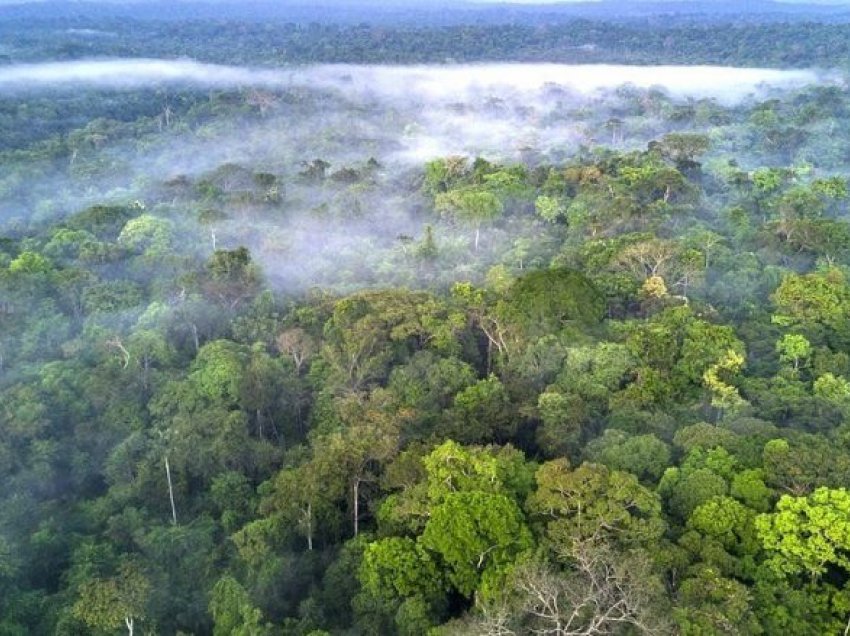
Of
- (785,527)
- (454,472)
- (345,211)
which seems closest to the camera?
(785,527)

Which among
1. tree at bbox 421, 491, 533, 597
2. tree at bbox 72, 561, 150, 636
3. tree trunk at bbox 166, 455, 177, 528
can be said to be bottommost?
tree trunk at bbox 166, 455, 177, 528

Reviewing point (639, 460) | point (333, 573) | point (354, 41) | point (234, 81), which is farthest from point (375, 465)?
point (354, 41)

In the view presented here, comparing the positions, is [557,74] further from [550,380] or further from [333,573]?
[333,573]

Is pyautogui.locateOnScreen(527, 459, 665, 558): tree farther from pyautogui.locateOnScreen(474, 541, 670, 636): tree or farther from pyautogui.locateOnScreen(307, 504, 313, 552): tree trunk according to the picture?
pyautogui.locateOnScreen(307, 504, 313, 552): tree trunk

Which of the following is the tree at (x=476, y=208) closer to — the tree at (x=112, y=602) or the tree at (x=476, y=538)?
the tree at (x=476, y=538)

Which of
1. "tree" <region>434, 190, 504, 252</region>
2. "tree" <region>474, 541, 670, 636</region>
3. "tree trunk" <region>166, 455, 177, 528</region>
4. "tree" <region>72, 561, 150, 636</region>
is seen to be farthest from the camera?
"tree" <region>434, 190, 504, 252</region>

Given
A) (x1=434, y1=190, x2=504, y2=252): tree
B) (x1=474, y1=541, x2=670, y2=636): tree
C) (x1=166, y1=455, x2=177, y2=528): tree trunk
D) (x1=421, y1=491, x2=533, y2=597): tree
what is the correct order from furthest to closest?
(x1=434, y1=190, x2=504, y2=252): tree < (x1=166, y1=455, x2=177, y2=528): tree trunk < (x1=421, y1=491, x2=533, y2=597): tree < (x1=474, y1=541, x2=670, y2=636): tree

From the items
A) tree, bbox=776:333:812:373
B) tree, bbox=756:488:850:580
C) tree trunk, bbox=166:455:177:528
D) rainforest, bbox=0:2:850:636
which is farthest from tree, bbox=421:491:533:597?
tree, bbox=776:333:812:373

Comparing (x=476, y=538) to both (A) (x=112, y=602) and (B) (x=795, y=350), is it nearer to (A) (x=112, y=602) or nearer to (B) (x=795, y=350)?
(A) (x=112, y=602)

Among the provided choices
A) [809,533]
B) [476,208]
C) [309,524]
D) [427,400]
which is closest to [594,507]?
[809,533]
